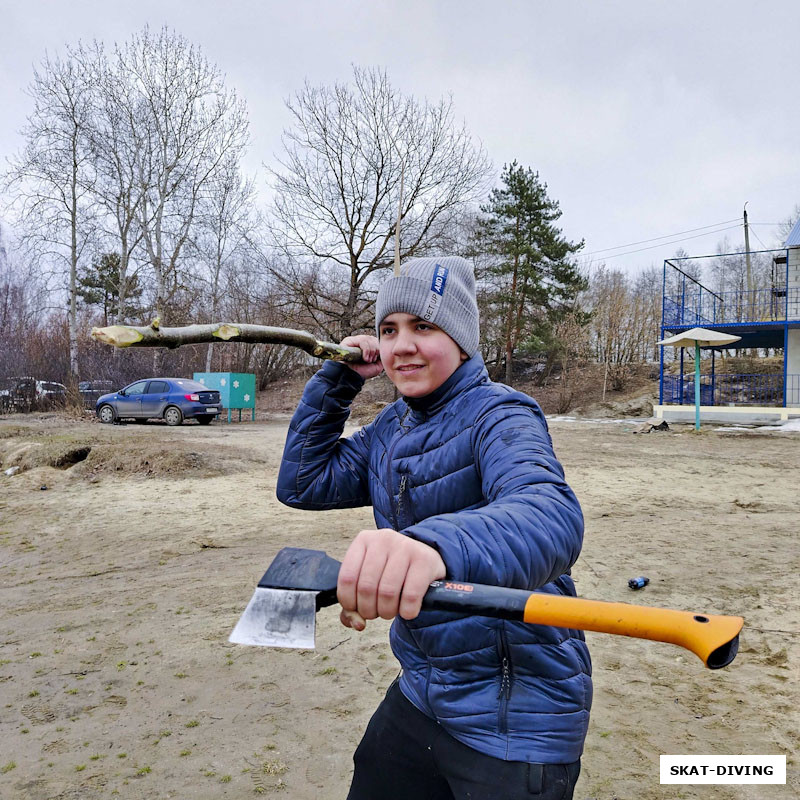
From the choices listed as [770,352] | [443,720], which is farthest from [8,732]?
[770,352]

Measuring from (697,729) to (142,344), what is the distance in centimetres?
296

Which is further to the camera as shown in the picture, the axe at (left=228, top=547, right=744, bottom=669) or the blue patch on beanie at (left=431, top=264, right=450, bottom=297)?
the blue patch on beanie at (left=431, top=264, right=450, bottom=297)

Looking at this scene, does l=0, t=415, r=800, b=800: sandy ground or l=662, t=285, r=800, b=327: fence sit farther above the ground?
l=662, t=285, r=800, b=327: fence

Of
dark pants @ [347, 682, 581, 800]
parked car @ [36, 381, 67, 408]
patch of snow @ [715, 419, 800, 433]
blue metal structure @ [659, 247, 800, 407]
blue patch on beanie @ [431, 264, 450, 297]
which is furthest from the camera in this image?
parked car @ [36, 381, 67, 408]

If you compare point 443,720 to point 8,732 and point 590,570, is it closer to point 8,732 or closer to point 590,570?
point 8,732

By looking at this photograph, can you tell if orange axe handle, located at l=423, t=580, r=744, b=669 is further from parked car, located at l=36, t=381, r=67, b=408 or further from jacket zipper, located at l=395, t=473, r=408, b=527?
parked car, located at l=36, t=381, r=67, b=408

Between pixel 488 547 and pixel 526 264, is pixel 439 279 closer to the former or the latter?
pixel 488 547

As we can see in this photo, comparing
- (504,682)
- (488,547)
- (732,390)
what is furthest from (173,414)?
(732,390)

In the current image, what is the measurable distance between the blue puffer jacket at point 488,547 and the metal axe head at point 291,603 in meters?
0.18

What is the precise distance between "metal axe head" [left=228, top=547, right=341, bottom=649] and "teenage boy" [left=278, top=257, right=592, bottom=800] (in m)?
0.07

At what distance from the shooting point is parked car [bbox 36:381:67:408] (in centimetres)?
2264

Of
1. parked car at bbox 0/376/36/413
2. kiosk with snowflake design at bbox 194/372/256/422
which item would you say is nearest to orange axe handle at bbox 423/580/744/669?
kiosk with snowflake design at bbox 194/372/256/422

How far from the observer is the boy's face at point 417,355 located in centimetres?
164

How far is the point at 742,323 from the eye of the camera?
69.0 feet
